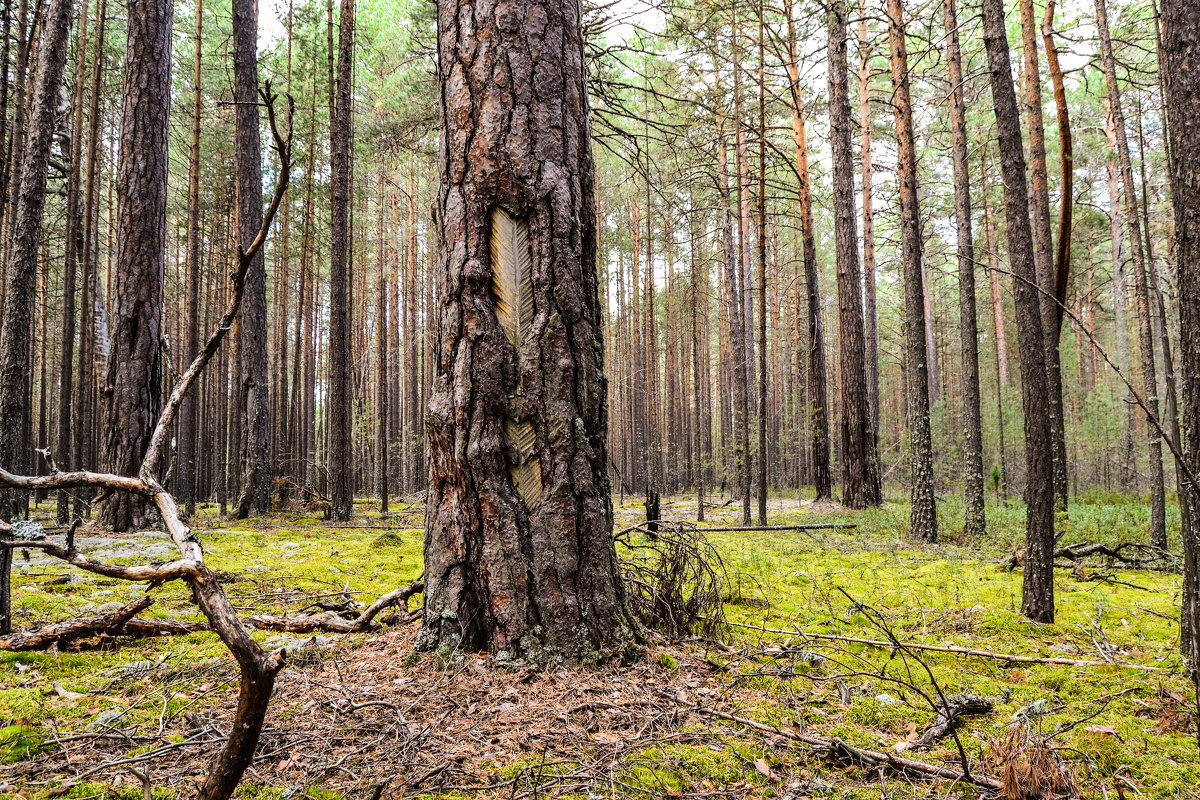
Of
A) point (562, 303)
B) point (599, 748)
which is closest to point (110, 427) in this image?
point (562, 303)

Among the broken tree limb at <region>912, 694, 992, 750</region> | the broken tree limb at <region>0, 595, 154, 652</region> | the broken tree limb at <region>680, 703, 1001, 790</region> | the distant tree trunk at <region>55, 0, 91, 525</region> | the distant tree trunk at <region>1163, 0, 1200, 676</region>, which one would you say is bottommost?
the broken tree limb at <region>912, 694, 992, 750</region>

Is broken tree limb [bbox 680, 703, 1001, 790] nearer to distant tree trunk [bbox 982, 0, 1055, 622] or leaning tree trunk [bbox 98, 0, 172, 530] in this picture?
distant tree trunk [bbox 982, 0, 1055, 622]

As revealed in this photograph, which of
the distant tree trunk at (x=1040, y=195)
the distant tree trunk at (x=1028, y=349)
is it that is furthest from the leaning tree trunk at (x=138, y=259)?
the distant tree trunk at (x=1040, y=195)

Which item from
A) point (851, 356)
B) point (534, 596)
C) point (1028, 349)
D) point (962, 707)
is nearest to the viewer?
point (962, 707)

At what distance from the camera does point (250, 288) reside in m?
9.84

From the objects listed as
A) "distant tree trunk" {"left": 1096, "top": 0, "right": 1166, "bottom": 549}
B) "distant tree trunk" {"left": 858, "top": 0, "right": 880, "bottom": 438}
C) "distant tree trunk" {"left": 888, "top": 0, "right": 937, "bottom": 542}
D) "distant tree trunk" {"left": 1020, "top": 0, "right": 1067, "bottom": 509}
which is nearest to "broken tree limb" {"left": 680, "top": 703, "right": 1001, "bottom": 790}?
"distant tree trunk" {"left": 1096, "top": 0, "right": 1166, "bottom": 549}

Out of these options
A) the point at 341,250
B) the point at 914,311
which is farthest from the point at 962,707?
the point at 341,250

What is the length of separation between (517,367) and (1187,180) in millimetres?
2759

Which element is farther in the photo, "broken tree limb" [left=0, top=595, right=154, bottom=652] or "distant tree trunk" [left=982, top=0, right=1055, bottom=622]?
"distant tree trunk" [left=982, top=0, right=1055, bottom=622]

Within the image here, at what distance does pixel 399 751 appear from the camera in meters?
1.86

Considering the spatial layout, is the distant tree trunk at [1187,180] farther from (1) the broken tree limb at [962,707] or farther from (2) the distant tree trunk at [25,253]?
(2) the distant tree trunk at [25,253]

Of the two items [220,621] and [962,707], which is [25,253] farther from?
[962,707]

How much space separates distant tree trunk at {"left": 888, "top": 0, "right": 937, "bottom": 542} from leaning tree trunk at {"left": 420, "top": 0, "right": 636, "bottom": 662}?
5972 mm

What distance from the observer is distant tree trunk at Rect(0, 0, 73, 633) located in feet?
9.61
